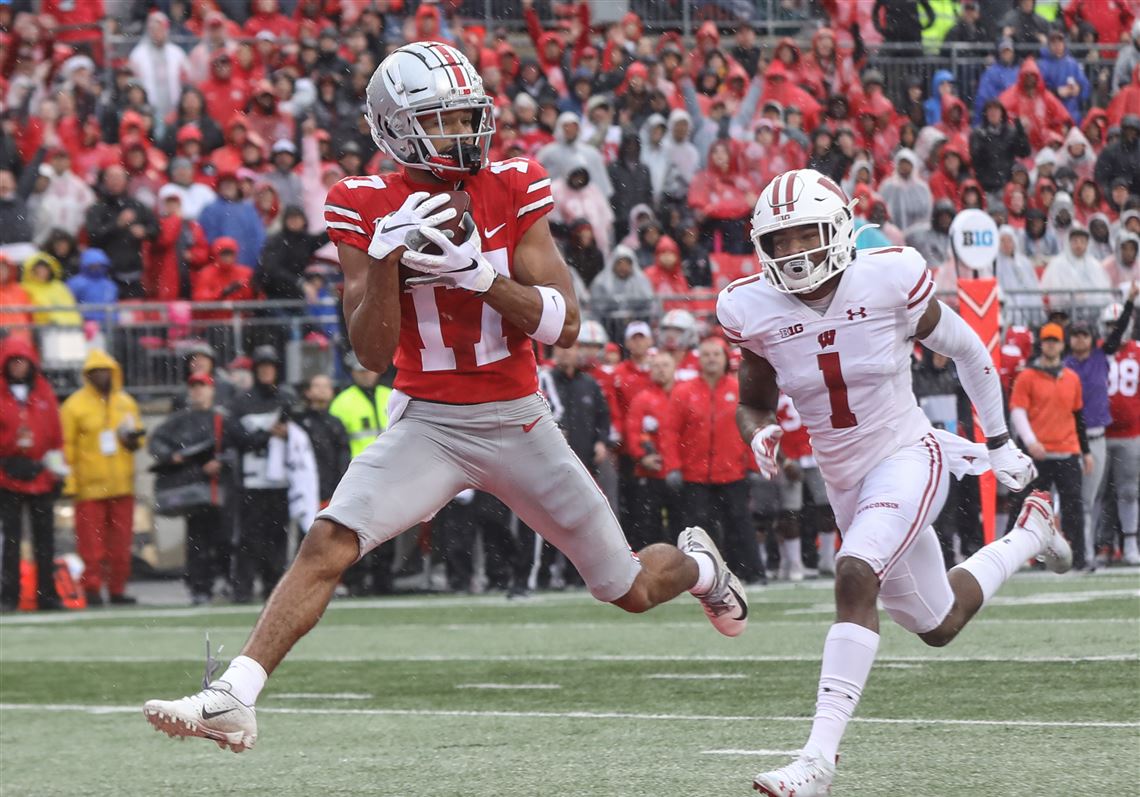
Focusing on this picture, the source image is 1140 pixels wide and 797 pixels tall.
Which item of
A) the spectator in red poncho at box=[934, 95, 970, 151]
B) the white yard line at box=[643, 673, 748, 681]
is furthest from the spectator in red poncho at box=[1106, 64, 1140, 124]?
the white yard line at box=[643, 673, 748, 681]

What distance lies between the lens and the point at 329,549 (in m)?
5.62

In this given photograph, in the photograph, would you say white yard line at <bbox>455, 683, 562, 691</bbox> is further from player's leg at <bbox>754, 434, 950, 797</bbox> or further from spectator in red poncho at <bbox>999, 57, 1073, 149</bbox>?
spectator in red poncho at <bbox>999, 57, 1073, 149</bbox>

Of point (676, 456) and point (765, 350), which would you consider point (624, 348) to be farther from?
point (765, 350)

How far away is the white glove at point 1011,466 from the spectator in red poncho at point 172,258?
32.9 feet

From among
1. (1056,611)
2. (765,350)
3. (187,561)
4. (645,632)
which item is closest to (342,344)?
(187,561)

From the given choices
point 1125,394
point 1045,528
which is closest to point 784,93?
point 1125,394

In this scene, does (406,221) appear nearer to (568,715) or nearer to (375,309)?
(375,309)

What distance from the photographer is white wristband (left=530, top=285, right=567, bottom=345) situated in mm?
5684

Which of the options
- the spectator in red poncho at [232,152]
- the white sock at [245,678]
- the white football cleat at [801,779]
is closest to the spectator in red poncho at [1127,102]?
the spectator in red poncho at [232,152]

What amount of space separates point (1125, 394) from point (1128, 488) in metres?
0.73

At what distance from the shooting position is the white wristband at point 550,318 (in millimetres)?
5684

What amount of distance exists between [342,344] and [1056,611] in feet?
21.2

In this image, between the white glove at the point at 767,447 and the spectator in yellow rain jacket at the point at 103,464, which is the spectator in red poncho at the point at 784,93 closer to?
the spectator in yellow rain jacket at the point at 103,464

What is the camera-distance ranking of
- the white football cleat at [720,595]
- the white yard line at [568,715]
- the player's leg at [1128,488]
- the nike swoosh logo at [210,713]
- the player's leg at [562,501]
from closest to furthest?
the nike swoosh logo at [210,713], the player's leg at [562,501], the white football cleat at [720,595], the white yard line at [568,715], the player's leg at [1128,488]
